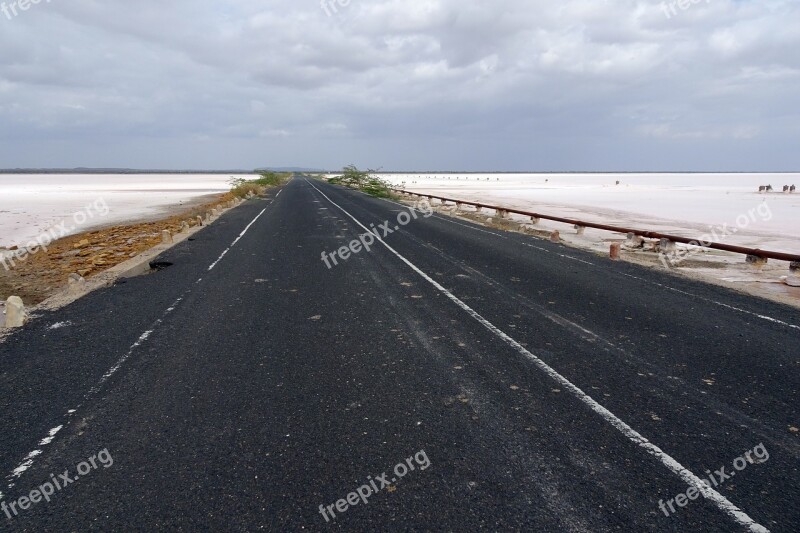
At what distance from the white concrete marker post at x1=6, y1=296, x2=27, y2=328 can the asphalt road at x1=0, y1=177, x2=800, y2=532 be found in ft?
1.55

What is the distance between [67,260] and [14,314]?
875 centimetres

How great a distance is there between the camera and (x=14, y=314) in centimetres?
698

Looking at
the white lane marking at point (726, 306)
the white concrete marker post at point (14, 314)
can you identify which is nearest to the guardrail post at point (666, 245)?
the white lane marking at point (726, 306)

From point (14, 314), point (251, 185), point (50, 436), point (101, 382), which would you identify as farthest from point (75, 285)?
point (251, 185)

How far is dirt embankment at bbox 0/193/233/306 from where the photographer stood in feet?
36.5

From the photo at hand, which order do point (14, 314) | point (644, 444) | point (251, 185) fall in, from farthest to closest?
point (251, 185), point (14, 314), point (644, 444)

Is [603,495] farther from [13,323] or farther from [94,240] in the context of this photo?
[94,240]

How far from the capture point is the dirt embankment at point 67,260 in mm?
11133

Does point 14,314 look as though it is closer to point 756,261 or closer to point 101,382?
point 101,382

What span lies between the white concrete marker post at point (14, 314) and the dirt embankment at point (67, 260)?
9.80 feet

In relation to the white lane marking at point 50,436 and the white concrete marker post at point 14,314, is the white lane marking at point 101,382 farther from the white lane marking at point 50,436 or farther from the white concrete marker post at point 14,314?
the white concrete marker post at point 14,314

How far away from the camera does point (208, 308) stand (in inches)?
306

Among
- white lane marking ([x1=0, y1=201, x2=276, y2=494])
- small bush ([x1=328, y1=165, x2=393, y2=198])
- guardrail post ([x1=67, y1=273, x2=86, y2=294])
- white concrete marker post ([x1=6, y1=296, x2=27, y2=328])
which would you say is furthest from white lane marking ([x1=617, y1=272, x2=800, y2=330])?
small bush ([x1=328, y1=165, x2=393, y2=198])

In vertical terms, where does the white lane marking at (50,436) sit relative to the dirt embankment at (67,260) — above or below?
above
